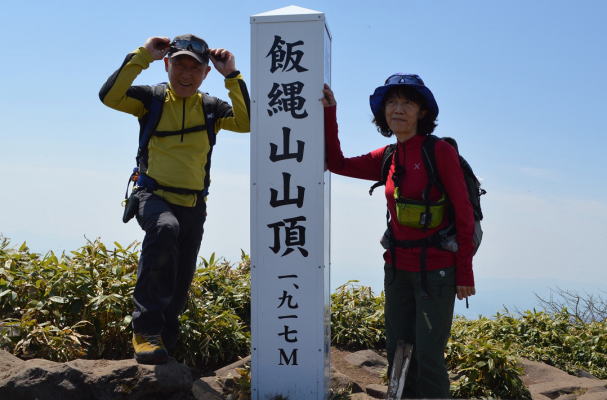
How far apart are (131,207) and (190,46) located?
1329mm

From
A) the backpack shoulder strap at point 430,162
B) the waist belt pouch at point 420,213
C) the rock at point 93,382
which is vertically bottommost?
the rock at point 93,382

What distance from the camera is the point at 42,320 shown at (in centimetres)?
612

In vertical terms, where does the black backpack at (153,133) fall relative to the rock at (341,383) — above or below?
above

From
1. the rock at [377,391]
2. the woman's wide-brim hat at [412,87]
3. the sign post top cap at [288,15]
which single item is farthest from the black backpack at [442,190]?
the rock at [377,391]

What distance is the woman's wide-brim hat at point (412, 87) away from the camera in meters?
4.61

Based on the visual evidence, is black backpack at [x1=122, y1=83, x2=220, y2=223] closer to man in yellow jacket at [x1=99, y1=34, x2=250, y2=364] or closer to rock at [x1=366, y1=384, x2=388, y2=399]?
man in yellow jacket at [x1=99, y1=34, x2=250, y2=364]

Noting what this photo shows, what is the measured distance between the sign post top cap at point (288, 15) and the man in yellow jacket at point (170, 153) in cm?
51

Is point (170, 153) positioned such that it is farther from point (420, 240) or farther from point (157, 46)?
point (420, 240)

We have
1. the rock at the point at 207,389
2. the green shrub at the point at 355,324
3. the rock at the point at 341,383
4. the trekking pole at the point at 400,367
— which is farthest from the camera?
the green shrub at the point at 355,324

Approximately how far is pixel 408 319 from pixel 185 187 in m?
1.92

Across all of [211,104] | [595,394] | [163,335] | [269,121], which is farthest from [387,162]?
[595,394]

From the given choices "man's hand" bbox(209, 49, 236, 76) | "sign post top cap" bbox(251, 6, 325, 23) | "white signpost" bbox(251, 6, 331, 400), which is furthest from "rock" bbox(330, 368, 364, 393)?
"sign post top cap" bbox(251, 6, 325, 23)

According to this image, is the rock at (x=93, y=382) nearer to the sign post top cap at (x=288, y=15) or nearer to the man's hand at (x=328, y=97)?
the man's hand at (x=328, y=97)

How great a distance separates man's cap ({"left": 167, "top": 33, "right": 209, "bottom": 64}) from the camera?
203 inches
